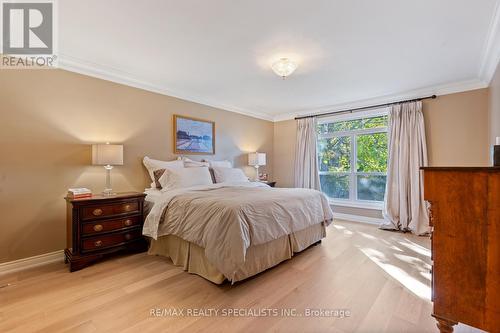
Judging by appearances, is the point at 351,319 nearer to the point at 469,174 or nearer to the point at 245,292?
the point at 245,292

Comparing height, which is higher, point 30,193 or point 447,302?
point 30,193

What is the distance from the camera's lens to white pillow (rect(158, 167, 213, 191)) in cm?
301

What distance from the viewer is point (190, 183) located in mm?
3117

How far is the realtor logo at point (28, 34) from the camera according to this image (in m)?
1.85

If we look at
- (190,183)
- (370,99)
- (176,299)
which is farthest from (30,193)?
(370,99)

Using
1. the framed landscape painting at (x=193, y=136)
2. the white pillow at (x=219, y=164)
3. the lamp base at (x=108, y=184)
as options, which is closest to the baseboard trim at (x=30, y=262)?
the lamp base at (x=108, y=184)

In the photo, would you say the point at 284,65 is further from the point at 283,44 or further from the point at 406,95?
the point at 406,95

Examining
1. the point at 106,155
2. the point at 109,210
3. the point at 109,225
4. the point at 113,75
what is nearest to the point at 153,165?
the point at 106,155

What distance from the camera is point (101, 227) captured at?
2525mm

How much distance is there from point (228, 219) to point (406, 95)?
3779mm

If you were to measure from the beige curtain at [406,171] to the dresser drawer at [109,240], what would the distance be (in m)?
3.86

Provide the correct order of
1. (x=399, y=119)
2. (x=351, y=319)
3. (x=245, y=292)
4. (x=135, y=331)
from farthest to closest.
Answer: (x=399, y=119) → (x=245, y=292) → (x=351, y=319) → (x=135, y=331)

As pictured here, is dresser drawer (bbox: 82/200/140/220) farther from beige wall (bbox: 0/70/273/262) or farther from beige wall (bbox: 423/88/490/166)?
beige wall (bbox: 423/88/490/166)

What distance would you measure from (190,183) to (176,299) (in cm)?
154
